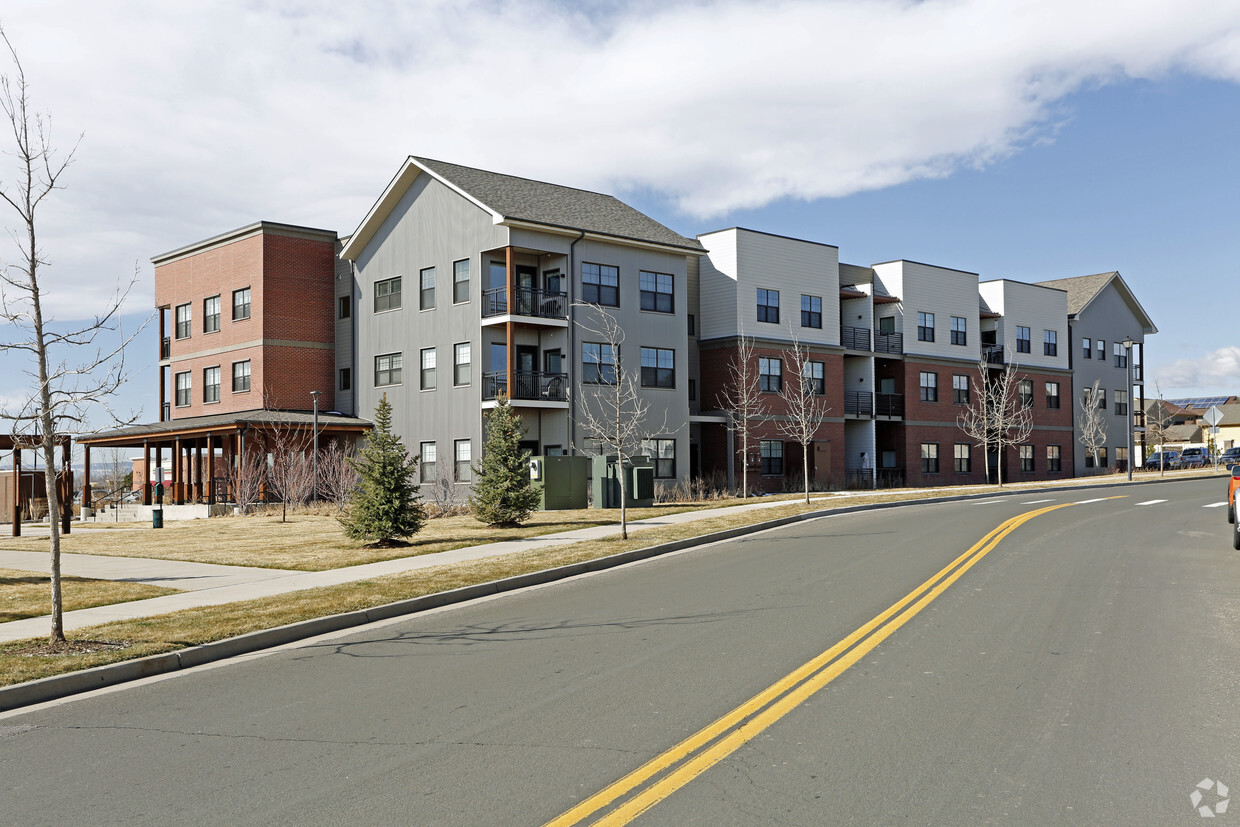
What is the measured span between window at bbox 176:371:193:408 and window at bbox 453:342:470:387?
53.2 ft

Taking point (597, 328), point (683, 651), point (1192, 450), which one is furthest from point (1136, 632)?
point (1192, 450)

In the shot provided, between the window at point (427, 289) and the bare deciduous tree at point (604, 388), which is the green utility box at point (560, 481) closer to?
the bare deciduous tree at point (604, 388)

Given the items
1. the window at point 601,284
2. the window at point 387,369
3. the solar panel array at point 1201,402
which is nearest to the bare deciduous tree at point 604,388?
the window at point 601,284

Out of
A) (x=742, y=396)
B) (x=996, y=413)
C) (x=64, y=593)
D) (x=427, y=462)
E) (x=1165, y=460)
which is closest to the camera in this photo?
(x=64, y=593)

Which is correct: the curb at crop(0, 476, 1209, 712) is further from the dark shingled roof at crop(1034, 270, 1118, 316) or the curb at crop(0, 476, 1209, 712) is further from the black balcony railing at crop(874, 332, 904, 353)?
the dark shingled roof at crop(1034, 270, 1118, 316)

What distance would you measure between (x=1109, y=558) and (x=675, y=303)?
2513 centimetres

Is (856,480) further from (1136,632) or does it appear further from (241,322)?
(1136,632)

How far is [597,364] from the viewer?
36312 mm

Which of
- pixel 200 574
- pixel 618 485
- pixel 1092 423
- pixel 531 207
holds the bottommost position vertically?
pixel 200 574

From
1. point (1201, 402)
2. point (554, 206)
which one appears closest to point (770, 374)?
point (554, 206)

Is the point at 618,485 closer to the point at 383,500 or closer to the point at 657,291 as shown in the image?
the point at 657,291

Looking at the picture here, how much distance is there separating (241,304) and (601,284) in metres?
16.7

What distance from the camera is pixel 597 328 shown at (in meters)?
36.3

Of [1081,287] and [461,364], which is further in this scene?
[1081,287]
